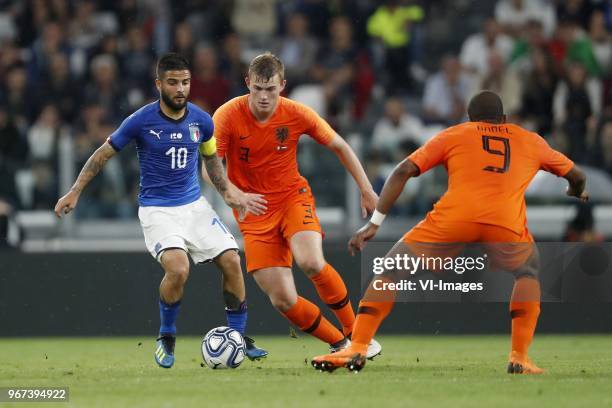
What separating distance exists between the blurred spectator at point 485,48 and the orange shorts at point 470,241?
28.2ft

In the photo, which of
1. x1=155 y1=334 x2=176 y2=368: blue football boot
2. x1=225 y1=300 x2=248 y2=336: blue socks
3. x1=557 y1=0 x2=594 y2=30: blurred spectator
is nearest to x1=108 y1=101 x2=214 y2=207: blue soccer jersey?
x1=225 y1=300 x2=248 y2=336: blue socks

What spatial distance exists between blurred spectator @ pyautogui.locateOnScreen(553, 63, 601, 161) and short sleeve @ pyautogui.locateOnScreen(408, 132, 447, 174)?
705 centimetres

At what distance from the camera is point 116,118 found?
55.9 feet

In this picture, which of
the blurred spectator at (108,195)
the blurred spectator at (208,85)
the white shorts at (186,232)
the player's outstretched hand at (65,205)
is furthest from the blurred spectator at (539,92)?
the player's outstretched hand at (65,205)

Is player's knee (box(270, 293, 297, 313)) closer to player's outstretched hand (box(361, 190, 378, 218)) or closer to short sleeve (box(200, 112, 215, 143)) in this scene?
player's outstretched hand (box(361, 190, 378, 218))

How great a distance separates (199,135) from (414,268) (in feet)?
6.86

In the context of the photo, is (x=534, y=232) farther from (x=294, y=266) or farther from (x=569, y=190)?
(x=569, y=190)

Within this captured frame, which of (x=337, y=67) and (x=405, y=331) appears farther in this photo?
(x=337, y=67)

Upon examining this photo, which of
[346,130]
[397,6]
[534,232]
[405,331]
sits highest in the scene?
[397,6]

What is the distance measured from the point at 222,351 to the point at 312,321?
0.74 m

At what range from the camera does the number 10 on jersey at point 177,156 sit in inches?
399

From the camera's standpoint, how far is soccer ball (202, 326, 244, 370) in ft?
32.3

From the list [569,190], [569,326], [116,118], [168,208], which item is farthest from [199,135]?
[116,118]


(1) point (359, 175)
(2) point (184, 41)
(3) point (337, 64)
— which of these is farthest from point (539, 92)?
(1) point (359, 175)
